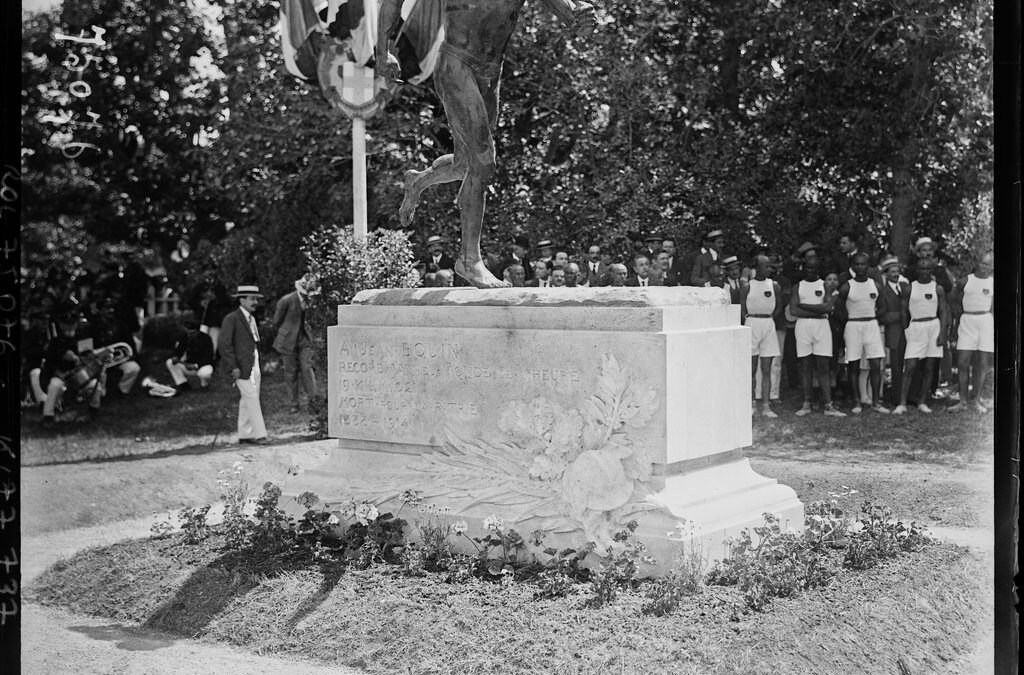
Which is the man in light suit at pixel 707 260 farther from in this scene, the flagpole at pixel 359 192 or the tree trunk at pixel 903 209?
the flagpole at pixel 359 192

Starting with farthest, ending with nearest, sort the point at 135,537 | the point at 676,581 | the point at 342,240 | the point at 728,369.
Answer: the point at 342,240 < the point at 135,537 < the point at 728,369 < the point at 676,581

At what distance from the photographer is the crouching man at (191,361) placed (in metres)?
15.0

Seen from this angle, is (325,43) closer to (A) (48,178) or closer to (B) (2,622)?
(A) (48,178)

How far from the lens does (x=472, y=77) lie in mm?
6773

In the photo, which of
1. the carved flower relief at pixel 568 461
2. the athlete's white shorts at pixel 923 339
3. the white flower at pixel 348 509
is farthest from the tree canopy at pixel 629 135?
the carved flower relief at pixel 568 461

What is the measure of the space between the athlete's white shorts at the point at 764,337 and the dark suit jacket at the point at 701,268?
2.55 feet

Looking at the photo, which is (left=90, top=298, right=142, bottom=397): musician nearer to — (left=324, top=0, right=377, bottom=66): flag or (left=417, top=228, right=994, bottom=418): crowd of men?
(left=417, top=228, right=994, bottom=418): crowd of men

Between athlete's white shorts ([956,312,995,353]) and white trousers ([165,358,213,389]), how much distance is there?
9.76 metres

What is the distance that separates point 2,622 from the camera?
4.63m

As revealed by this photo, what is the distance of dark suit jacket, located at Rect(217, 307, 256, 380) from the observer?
11.5 meters

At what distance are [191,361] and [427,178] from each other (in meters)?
9.14

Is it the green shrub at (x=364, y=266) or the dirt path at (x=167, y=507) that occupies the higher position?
the green shrub at (x=364, y=266)

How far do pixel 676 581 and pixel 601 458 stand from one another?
82 cm

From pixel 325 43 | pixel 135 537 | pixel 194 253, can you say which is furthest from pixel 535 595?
pixel 194 253
